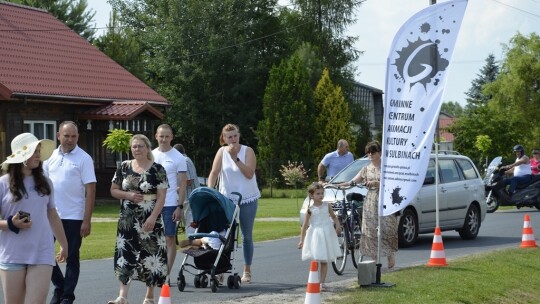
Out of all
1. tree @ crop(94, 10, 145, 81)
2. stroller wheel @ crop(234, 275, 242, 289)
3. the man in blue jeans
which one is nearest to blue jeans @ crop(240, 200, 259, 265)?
stroller wheel @ crop(234, 275, 242, 289)

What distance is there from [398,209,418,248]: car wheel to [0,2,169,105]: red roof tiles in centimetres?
1793

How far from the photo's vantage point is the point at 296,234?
2259 cm

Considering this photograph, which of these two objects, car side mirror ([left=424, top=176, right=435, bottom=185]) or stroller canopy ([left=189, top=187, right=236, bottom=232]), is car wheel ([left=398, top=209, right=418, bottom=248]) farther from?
stroller canopy ([left=189, top=187, right=236, bottom=232])

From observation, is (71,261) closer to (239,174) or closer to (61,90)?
(239,174)

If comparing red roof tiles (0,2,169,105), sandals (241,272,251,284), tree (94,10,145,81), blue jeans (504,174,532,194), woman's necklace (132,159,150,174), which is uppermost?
tree (94,10,145,81)

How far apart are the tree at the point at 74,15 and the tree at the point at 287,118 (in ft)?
51.7

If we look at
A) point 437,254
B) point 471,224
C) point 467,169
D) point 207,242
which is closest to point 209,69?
point 467,169

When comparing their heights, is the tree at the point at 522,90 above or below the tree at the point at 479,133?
above

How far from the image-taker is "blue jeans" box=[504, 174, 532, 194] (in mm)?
29281

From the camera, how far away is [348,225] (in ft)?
49.7

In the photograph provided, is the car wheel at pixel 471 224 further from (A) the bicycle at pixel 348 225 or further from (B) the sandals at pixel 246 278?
(B) the sandals at pixel 246 278

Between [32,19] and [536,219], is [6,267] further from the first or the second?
[32,19]

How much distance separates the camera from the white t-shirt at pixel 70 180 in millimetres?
10656

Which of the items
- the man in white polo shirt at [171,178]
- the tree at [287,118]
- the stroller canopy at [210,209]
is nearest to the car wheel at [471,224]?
the stroller canopy at [210,209]
